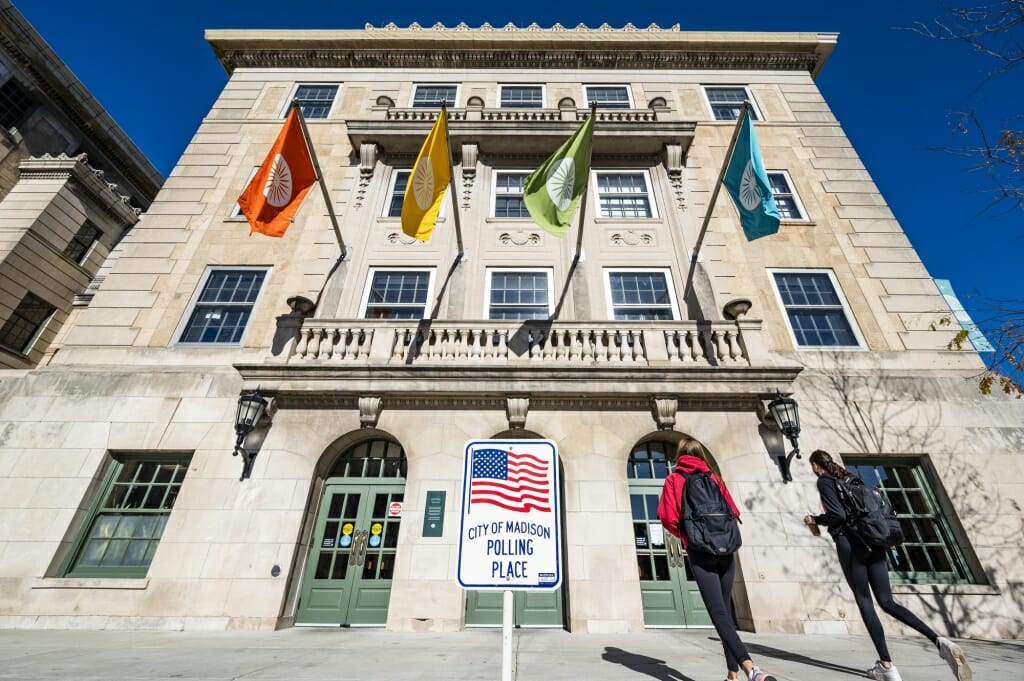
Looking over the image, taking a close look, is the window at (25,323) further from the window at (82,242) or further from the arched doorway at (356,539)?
the arched doorway at (356,539)

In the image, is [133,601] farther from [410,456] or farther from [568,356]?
[568,356]

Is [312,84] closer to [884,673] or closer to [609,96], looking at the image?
→ [609,96]

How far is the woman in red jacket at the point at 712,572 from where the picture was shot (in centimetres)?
354

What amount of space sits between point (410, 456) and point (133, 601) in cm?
505

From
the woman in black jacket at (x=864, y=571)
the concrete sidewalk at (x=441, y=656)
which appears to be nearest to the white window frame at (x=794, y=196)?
the concrete sidewalk at (x=441, y=656)

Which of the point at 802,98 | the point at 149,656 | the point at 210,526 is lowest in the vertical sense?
the point at 149,656

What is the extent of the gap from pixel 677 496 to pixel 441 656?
3.37 meters

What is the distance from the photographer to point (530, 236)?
12.4 m

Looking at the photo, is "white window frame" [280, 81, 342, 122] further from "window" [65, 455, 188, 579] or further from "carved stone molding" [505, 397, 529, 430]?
"carved stone molding" [505, 397, 529, 430]

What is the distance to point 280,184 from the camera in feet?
29.3

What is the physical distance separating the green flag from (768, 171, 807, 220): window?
22.5ft

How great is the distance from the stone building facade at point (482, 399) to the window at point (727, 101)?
9.15ft

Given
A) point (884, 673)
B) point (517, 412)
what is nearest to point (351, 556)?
point (517, 412)

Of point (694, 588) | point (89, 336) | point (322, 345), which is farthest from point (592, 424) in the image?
point (89, 336)
